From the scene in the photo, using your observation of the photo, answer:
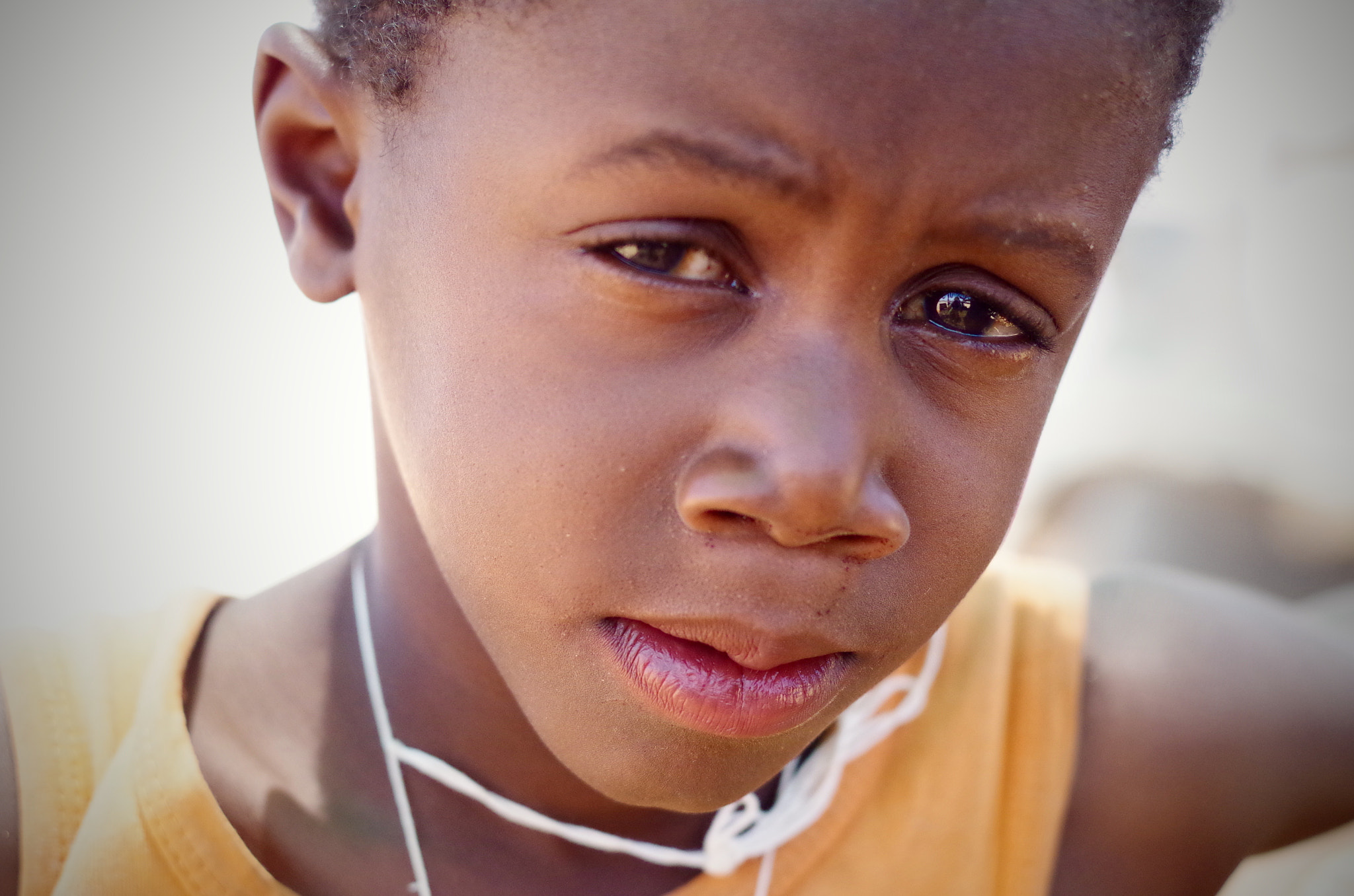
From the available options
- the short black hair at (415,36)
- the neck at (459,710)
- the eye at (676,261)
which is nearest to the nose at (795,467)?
the eye at (676,261)

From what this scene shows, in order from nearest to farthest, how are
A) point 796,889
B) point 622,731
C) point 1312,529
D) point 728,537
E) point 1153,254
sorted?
point 728,537, point 622,731, point 796,889, point 1312,529, point 1153,254

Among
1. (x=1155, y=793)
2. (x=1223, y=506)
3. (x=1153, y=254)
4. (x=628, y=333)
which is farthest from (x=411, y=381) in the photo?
(x=1153, y=254)

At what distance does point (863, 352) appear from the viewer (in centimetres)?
82

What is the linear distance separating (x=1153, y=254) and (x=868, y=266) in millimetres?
2486

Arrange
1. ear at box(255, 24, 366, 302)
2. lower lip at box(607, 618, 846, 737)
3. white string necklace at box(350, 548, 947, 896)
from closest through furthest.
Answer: lower lip at box(607, 618, 846, 737)
ear at box(255, 24, 366, 302)
white string necklace at box(350, 548, 947, 896)

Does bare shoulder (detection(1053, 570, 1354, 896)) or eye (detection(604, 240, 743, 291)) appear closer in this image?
eye (detection(604, 240, 743, 291))

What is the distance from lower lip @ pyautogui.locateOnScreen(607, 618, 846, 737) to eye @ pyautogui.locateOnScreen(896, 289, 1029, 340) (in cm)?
29

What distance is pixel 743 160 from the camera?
759mm

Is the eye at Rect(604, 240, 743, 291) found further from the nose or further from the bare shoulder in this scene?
the bare shoulder

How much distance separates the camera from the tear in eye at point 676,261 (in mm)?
851

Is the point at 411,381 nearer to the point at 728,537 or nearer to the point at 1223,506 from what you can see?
the point at 728,537

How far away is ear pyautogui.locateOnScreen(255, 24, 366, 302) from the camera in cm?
103

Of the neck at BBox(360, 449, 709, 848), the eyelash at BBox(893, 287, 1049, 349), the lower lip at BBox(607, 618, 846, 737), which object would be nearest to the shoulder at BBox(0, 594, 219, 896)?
the neck at BBox(360, 449, 709, 848)

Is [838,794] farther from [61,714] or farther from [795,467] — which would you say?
[61,714]
